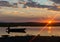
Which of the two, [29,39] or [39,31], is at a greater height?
[39,31]

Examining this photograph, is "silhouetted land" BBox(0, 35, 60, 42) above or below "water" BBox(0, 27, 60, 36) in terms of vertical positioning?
below

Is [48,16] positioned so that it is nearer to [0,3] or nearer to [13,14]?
[13,14]

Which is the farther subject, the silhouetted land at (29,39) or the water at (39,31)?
the silhouetted land at (29,39)

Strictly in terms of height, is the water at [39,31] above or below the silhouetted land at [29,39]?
above

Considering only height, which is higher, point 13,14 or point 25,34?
point 13,14

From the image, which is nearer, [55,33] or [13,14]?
[13,14]

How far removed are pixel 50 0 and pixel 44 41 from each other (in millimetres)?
637

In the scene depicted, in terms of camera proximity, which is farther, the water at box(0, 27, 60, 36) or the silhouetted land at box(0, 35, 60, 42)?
the silhouetted land at box(0, 35, 60, 42)

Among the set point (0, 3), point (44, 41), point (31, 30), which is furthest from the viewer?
point (44, 41)

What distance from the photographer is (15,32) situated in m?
2.17

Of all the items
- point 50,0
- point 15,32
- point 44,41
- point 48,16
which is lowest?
point 44,41

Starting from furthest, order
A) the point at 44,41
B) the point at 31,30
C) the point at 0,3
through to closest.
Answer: the point at 44,41, the point at 31,30, the point at 0,3

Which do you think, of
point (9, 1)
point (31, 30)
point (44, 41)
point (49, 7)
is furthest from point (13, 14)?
point (44, 41)

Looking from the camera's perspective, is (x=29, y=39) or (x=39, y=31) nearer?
(x=39, y=31)
